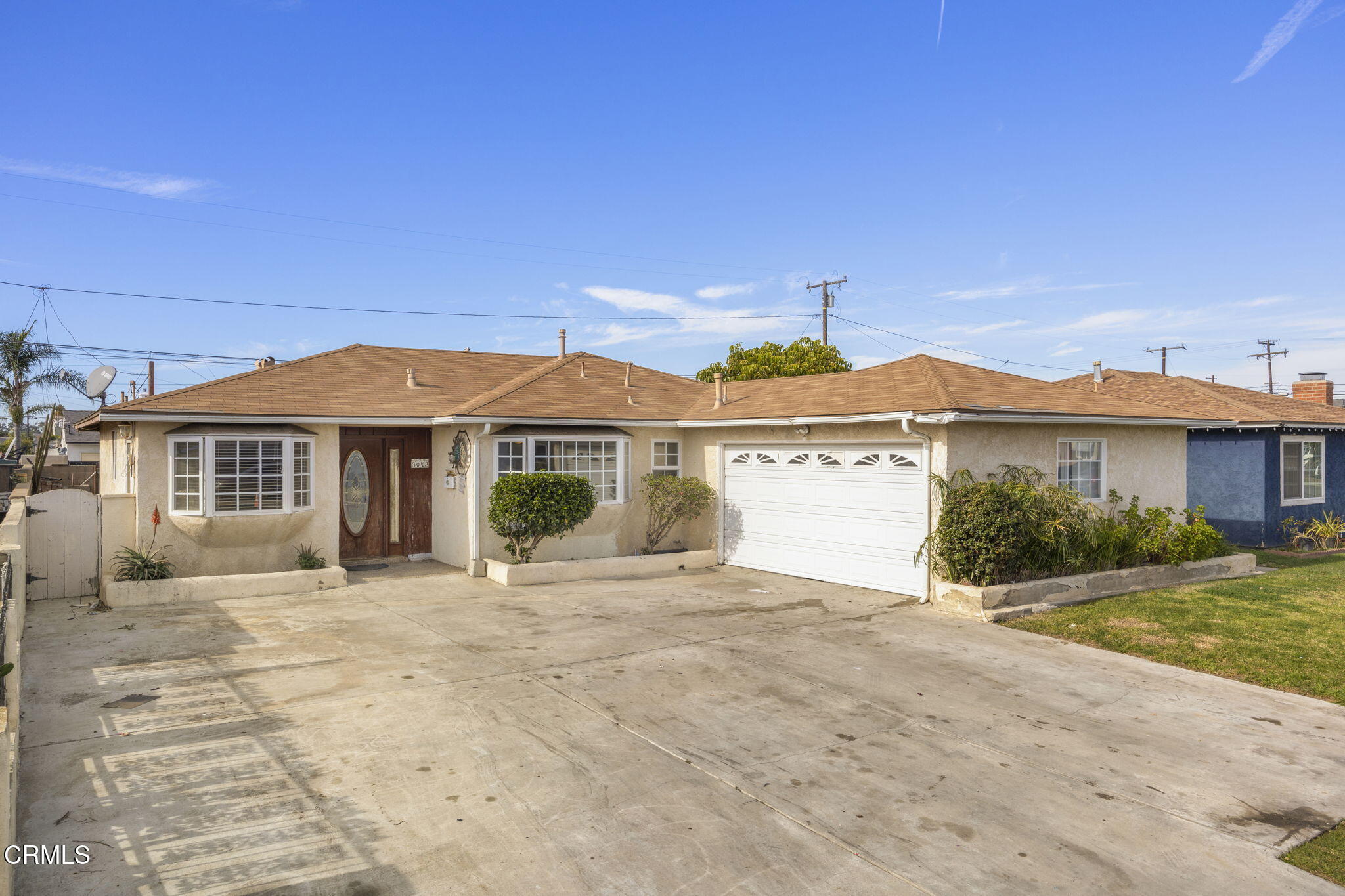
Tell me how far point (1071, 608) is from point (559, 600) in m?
7.17

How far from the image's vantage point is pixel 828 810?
4504 mm

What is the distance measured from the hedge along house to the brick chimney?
984 cm

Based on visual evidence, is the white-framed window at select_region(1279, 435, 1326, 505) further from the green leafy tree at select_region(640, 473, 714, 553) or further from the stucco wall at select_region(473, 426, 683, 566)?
the stucco wall at select_region(473, 426, 683, 566)

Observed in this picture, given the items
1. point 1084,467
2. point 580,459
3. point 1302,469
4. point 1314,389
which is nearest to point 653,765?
point 580,459

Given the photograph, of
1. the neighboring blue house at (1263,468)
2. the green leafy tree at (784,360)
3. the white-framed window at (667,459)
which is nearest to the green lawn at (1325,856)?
the white-framed window at (667,459)

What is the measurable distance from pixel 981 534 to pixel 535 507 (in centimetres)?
671

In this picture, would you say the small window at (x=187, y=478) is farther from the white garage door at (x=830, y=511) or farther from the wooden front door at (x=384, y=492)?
the white garage door at (x=830, y=511)

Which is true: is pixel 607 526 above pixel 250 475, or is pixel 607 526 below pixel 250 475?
below

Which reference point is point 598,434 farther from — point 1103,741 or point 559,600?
point 1103,741

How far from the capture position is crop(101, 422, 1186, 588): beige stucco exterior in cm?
1101

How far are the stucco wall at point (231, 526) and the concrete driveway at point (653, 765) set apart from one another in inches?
96.7

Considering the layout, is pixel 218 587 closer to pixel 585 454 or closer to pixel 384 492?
pixel 384 492

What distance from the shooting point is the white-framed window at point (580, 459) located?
42.3 feet

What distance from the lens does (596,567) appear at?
1282cm
